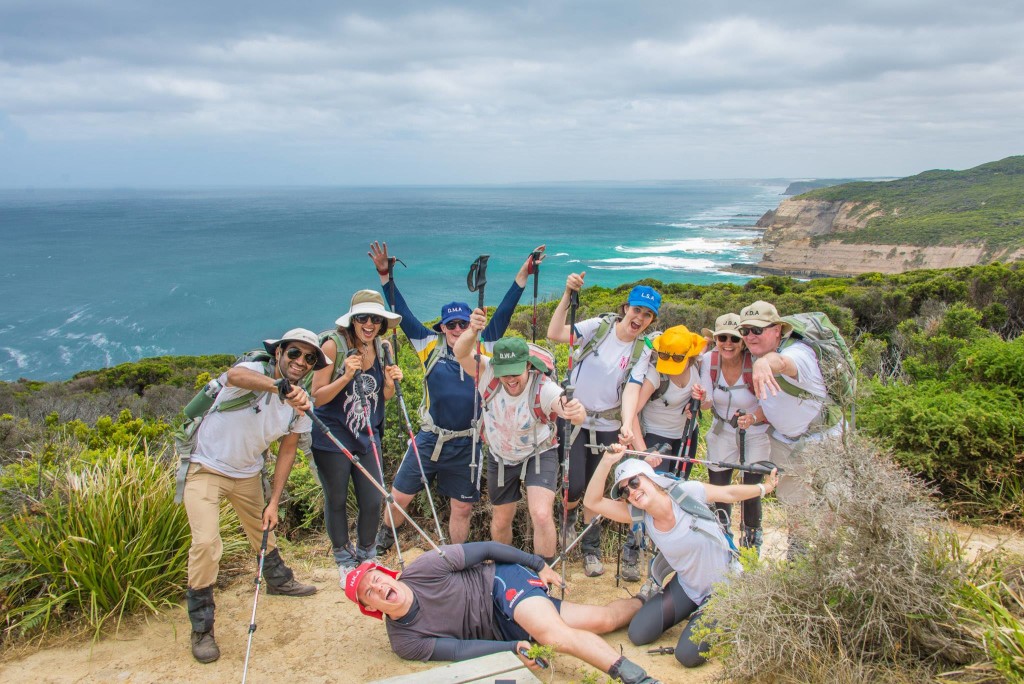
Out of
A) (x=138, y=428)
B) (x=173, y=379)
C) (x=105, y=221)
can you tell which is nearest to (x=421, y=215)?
(x=105, y=221)

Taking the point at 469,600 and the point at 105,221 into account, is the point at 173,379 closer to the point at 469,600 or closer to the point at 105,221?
the point at 469,600

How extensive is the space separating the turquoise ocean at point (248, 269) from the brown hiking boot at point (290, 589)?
31.9 m

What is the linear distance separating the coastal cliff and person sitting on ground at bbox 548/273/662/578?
183ft

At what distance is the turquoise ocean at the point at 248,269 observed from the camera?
54.1m

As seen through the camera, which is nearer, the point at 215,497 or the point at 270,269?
the point at 215,497

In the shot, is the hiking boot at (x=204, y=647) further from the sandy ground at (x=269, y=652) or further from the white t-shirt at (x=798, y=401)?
the white t-shirt at (x=798, y=401)

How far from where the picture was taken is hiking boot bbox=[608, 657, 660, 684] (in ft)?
12.2

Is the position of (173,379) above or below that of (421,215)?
below

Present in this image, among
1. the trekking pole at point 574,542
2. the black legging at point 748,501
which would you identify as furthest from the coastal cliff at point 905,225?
the trekking pole at point 574,542

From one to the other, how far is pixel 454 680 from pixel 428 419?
7.00ft

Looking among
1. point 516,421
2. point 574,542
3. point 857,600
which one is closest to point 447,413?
point 516,421

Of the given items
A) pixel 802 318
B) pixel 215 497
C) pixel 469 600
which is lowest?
pixel 469 600

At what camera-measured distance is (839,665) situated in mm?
3170

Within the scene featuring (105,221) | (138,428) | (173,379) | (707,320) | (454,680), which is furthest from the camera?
(105,221)
